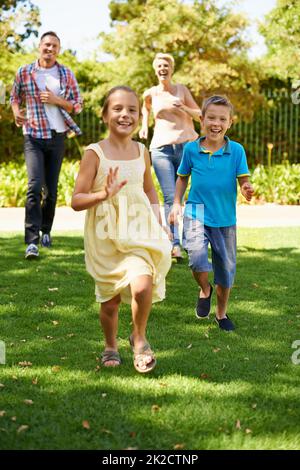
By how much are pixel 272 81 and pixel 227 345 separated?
14379 millimetres

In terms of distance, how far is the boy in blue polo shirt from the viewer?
16.4 ft

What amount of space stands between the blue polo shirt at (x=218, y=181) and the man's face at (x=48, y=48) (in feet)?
9.60

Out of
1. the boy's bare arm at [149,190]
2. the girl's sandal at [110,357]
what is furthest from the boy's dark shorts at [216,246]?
the girl's sandal at [110,357]

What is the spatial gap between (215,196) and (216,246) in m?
→ 0.34

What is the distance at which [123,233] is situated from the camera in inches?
157

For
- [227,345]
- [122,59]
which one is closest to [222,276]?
[227,345]

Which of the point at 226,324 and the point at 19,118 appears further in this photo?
the point at 19,118

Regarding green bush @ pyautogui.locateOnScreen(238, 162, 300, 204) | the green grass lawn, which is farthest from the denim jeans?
green bush @ pyautogui.locateOnScreen(238, 162, 300, 204)

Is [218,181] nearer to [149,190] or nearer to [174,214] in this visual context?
[174,214]

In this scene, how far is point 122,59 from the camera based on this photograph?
16.5m

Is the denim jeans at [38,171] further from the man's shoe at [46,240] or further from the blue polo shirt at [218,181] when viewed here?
the blue polo shirt at [218,181]

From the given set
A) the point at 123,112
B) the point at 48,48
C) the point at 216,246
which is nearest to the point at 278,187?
the point at 48,48

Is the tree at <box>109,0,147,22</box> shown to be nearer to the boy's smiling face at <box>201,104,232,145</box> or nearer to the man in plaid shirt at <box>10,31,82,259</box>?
the man in plaid shirt at <box>10,31,82,259</box>
